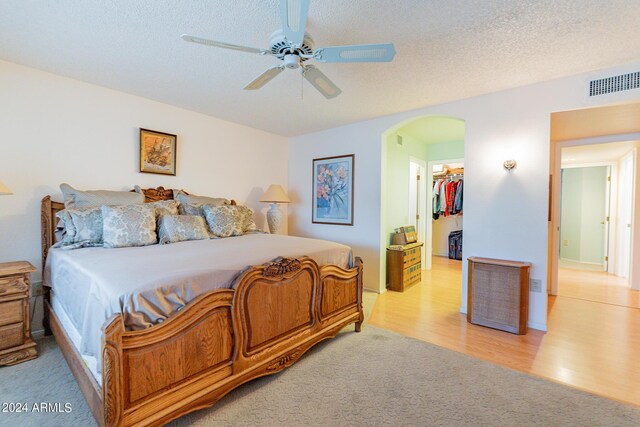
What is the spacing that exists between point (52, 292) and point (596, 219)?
832cm

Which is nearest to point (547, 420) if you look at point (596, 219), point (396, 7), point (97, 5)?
point (396, 7)

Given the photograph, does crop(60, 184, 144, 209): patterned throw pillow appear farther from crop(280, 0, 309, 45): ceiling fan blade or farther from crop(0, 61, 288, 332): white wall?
crop(280, 0, 309, 45): ceiling fan blade

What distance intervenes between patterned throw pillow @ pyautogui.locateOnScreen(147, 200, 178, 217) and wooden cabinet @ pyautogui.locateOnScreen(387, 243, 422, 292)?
2853 mm

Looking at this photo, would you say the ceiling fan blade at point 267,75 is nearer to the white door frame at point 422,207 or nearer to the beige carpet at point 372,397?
the beige carpet at point 372,397

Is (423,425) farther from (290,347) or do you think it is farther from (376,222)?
(376,222)

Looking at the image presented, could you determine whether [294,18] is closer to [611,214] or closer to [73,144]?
[73,144]

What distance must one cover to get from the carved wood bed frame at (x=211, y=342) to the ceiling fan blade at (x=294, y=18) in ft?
4.57

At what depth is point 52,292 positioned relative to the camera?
92.8 inches

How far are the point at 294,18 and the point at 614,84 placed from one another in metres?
2.81

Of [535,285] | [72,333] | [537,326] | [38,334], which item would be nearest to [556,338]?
[537,326]

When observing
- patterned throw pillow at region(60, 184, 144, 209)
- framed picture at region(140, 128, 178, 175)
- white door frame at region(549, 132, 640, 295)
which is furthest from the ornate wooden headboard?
white door frame at region(549, 132, 640, 295)

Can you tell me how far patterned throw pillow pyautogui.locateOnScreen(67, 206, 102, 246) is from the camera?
240 cm

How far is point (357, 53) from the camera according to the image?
Result: 5.58ft

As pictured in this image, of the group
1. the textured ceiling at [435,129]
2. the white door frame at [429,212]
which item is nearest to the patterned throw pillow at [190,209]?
the textured ceiling at [435,129]
